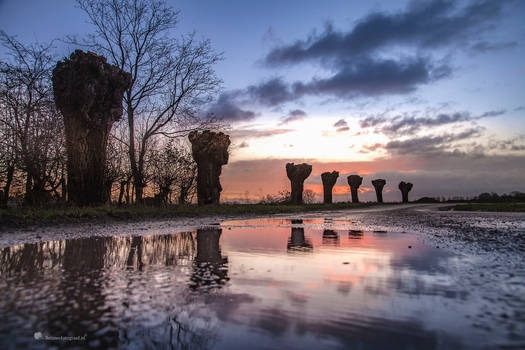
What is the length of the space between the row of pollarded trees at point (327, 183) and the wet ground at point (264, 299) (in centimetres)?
3844

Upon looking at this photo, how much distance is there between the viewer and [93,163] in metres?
16.8

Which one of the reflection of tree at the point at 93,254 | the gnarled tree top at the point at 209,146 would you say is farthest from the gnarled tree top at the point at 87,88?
the reflection of tree at the point at 93,254

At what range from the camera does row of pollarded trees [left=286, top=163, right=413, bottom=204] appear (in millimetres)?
44125

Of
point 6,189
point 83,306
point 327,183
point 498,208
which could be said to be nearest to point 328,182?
point 327,183

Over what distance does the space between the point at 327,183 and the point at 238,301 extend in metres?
51.0

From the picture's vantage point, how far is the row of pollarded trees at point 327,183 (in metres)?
44.1

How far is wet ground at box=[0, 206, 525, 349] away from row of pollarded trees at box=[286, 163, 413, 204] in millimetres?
38442

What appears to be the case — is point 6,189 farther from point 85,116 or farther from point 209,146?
point 209,146

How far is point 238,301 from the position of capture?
9.72ft

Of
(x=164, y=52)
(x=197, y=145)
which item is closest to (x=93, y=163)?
(x=164, y=52)

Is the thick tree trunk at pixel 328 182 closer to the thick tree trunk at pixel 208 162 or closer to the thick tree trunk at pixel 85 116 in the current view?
the thick tree trunk at pixel 208 162

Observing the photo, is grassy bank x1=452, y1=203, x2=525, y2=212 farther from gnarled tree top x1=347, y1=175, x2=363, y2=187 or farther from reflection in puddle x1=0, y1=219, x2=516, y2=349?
gnarled tree top x1=347, y1=175, x2=363, y2=187

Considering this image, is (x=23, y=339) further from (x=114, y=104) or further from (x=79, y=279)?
(x=114, y=104)

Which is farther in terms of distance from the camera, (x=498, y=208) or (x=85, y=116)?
(x=498, y=208)
